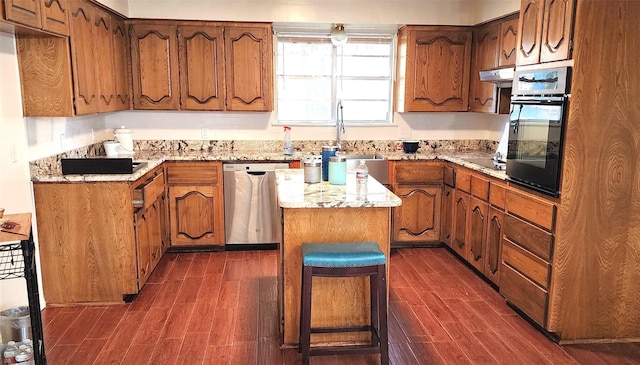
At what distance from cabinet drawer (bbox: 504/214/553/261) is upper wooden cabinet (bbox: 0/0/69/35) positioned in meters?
3.15

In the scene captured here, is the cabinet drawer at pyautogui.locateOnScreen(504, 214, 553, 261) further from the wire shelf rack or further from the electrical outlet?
the electrical outlet

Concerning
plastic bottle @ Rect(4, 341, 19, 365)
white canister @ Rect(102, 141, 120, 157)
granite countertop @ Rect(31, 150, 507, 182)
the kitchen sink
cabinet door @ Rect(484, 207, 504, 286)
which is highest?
white canister @ Rect(102, 141, 120, 157)

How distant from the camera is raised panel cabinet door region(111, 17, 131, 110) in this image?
13.5 feet

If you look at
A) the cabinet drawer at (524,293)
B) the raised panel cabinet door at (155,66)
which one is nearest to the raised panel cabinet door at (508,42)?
the cabinet drawer at (524,293)

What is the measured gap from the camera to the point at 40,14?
2.71 m

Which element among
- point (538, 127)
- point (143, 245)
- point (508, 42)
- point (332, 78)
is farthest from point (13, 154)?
point (508, 42)

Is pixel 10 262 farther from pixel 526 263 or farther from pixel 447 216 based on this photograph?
pixel 447 216

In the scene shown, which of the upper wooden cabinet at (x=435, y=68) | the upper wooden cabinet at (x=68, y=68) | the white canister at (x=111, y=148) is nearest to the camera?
the upper wooden cabinet at (x=68, y=68)

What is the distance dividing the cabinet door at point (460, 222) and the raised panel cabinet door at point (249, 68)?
196cm

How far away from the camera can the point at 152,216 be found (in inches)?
153

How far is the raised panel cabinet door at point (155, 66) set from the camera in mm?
4418

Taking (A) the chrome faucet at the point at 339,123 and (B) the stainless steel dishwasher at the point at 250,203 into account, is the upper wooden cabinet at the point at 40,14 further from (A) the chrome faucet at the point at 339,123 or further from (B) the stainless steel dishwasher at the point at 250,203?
(A) the chrome faucet at the point at 339,123

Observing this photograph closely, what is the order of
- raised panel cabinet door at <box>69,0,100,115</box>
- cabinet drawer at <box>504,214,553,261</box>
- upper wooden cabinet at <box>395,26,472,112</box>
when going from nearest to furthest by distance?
cabinet drawer at <box>504,214,553,261</box>, raised panel cabinet door at <box>69,0,100,115</box>, upper wooden cabinet at <box>395,26,472,112</box>

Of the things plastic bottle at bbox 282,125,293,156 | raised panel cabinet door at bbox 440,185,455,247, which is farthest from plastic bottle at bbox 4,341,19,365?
raised panel cabinet door at bbox 440,185,455,247
